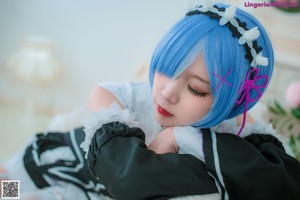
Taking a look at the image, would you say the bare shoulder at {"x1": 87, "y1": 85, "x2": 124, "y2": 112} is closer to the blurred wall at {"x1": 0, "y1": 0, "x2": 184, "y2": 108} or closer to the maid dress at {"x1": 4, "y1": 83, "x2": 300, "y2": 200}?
the maid dress at {"x1": 4, "y1": 83, "x2": 300, "y2": 200}

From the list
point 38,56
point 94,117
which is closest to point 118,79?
point 38,56

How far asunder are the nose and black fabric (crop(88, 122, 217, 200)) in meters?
0.10

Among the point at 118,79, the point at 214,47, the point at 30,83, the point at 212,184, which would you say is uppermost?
the point at 214,47

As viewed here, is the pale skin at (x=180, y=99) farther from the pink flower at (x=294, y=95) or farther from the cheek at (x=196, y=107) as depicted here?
the pink flower at (x=294, y=95)

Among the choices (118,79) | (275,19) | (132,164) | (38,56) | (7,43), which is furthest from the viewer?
(7,43)

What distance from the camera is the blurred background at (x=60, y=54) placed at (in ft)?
6.47

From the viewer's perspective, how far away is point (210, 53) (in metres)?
0.63

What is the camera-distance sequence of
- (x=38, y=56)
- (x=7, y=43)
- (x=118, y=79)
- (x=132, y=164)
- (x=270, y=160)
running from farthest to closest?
1. (x=7, y=43)
2. (x=38, y=56)
3. (x=118, y=79)
4. (x=270, y=160)
5. (x=132, y=164)

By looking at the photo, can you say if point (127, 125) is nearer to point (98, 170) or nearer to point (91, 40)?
point (98, 170)

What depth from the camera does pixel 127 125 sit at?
671mm

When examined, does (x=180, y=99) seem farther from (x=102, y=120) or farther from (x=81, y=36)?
(x=81, y=36)

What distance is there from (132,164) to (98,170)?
80 millimetres

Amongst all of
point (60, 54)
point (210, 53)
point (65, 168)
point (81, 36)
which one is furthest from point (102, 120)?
point (60, 54)

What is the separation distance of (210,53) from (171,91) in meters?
0.10
